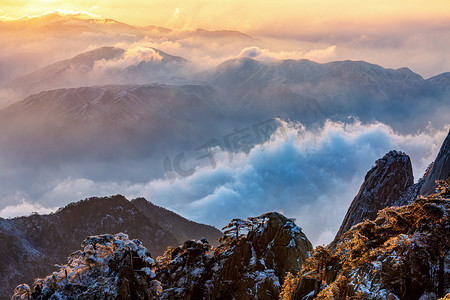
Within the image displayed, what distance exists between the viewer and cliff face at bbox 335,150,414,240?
4722 inches

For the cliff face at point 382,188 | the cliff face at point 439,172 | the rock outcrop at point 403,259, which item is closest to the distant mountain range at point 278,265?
the rock outcrop at point 403,259

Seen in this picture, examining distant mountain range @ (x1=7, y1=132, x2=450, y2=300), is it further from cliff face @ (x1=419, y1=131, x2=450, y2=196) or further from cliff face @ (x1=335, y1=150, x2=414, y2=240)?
cliff face @ (x1=335, y1=150, x2=414, y2=240)

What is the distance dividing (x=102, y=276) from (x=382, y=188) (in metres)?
88.3

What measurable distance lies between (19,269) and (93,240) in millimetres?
141327

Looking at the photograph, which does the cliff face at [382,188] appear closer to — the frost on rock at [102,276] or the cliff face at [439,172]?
the cliff face at [439,172]

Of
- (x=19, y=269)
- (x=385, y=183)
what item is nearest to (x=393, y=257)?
(x=385, y=183)

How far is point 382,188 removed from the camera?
122938 millimetres

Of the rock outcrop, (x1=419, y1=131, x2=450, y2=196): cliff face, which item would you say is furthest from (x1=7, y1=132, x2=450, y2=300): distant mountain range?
(x1=419, y1=131, x2=450, y2=196): cliff face

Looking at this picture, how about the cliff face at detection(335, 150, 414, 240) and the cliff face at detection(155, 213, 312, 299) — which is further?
the cliff face at detection(335, 150, 414, 240)

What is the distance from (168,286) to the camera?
240ft

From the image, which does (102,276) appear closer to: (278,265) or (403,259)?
(278,265)

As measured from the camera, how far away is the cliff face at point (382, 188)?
119938mm

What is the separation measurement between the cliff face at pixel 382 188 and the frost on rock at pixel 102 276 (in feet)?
237

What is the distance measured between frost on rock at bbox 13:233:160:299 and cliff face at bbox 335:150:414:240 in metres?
72.3
